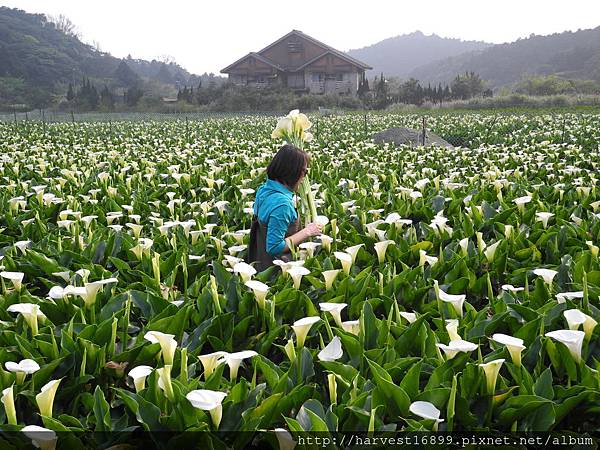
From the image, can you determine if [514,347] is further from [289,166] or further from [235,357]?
[289,166]

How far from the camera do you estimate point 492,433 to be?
1833mm

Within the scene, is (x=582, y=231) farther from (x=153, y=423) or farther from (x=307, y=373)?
(x=153, y=423)

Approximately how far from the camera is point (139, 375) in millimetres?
1865

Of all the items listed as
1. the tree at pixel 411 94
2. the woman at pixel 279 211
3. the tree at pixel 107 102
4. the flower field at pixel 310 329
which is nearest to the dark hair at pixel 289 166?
the woman at pixel 279 211

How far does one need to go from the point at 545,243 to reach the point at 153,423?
9.48 feet

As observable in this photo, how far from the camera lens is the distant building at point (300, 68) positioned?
5500cm

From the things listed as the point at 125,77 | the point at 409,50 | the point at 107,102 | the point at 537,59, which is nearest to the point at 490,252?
the point at 107,102

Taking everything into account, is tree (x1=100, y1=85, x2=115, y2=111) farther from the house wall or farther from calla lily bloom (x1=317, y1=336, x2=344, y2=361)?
calla lily bloom (x1=317, y1=336, x2=344, y2=361)

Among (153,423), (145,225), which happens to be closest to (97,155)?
(145,225)

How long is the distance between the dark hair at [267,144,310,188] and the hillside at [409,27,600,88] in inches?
3376

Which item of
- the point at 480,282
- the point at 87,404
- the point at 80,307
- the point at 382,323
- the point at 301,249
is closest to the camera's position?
the point at 87,404

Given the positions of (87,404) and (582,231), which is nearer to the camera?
(87,404)

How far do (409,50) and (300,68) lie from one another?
428ft

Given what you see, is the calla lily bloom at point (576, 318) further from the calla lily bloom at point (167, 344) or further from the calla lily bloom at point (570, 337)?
the calla lily bloom at point (167, 344)
